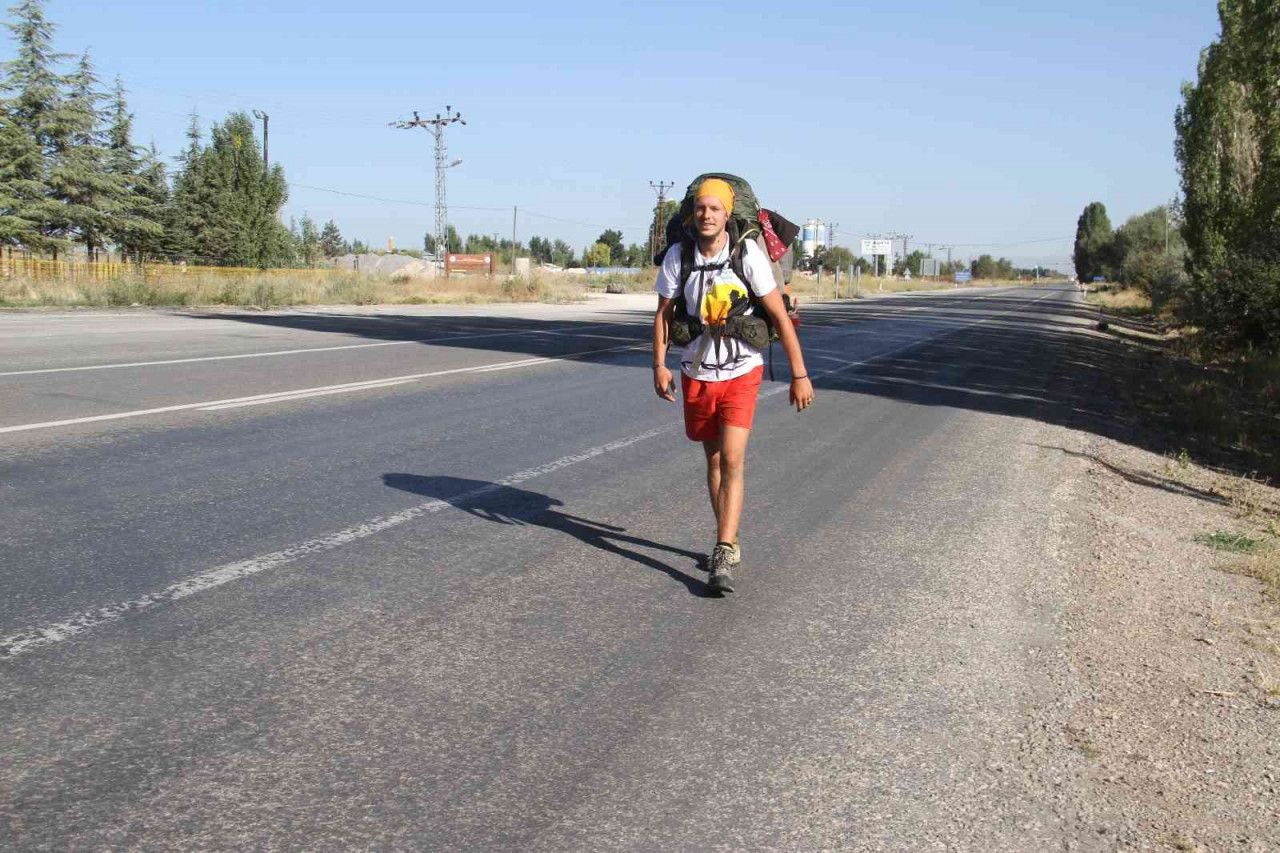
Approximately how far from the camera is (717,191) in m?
5.09

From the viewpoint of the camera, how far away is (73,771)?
3111 mm

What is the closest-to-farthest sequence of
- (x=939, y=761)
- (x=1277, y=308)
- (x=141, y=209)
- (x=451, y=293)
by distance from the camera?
(x=939, y=761)
(x=1277, y=308)
(x=451, y=293)
(x=141, y=209)

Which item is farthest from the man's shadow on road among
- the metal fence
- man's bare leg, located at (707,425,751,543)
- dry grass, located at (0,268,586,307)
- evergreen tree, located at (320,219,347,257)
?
evergreen tree, located at (320,219,347,257)

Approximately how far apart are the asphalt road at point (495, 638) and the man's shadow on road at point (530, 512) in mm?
32

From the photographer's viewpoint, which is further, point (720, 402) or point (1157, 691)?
point (720, 402)

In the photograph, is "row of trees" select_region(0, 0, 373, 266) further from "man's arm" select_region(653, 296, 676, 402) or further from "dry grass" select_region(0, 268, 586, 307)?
"man's arm" select_region(653, 296, 676, 402)

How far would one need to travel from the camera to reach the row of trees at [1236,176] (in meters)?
19.5

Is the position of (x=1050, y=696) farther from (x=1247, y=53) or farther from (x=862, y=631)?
(x=1247, y=53)

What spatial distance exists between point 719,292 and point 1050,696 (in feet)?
7.33

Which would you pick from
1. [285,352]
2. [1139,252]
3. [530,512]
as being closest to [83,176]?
[285,352]

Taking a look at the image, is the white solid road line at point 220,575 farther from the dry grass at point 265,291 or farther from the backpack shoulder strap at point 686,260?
the dry grass at point 265,291

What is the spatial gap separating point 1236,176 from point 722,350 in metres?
36.6

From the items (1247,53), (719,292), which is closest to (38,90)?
(1247,53)

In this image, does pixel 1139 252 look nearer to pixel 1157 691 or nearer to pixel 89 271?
pixel 89 271
